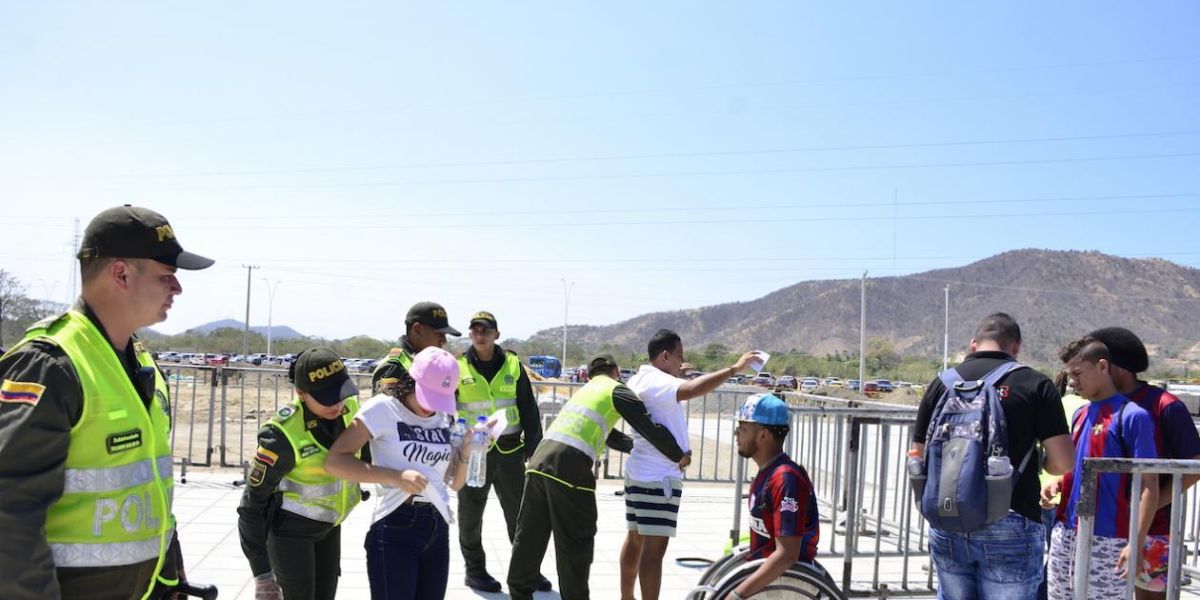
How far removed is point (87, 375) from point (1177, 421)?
4598 mm

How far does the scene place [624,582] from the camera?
5.25 metres

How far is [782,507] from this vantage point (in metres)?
3.86

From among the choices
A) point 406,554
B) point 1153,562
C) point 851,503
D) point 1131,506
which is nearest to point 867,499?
point 851,503

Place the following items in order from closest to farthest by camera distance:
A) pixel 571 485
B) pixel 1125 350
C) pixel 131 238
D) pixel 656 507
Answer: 1. pixel 131 238
2. pixel 1125 350
3. pixel 571 485
4. pixel 656 507

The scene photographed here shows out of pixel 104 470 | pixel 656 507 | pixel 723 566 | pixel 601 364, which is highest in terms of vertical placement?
pixel 601 364

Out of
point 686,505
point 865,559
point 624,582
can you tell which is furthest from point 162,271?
point 686,505

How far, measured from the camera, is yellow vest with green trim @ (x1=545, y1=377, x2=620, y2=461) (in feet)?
16.0

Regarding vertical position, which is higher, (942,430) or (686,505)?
(942,430)

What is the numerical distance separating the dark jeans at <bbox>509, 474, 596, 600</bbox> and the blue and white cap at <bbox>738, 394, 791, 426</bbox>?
3.78 ft

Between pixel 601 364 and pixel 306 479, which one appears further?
pixel 601 364

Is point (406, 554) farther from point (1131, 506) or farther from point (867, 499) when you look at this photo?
point (867, 499)

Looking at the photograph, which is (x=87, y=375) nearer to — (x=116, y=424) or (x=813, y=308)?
(x=116, y=424)

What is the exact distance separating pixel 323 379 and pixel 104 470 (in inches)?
56.2

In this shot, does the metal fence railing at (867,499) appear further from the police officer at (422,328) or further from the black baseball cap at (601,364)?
the police officer at (422,328)
